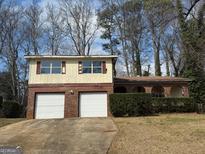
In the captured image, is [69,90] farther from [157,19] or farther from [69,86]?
[157,19]

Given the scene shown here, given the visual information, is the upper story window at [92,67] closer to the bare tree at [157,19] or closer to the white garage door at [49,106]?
the white garage door at [49,106]

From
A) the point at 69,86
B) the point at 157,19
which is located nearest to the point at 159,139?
the point at 69,86

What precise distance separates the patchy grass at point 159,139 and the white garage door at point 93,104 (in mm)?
7895

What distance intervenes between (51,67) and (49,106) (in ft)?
11.1

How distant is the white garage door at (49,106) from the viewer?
24703mm

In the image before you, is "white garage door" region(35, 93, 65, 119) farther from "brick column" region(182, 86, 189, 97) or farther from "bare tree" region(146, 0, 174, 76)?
"bare tree" region(146, 0, 174, 76)

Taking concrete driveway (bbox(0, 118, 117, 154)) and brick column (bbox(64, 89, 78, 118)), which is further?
brick column (bbox(64, 89, 78, 118))

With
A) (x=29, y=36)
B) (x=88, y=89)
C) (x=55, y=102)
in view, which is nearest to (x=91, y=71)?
(x=88, y=89)

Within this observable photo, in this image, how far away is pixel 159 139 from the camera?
13.1 m

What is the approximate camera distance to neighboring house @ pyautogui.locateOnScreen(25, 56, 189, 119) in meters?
24.8

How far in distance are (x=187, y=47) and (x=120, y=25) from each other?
1133cm

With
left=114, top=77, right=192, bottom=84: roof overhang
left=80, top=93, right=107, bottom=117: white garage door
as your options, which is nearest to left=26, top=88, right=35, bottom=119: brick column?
left=80, top=93, right=107, bottom=117: white garage door

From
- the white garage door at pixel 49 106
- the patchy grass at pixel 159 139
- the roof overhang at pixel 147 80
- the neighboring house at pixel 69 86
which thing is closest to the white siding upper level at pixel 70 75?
the neighboring house at pixel 69 86

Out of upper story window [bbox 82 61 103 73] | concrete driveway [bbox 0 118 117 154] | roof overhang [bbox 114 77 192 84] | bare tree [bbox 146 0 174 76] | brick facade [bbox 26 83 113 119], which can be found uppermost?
bare tree [bbox 146 0 174 76]
